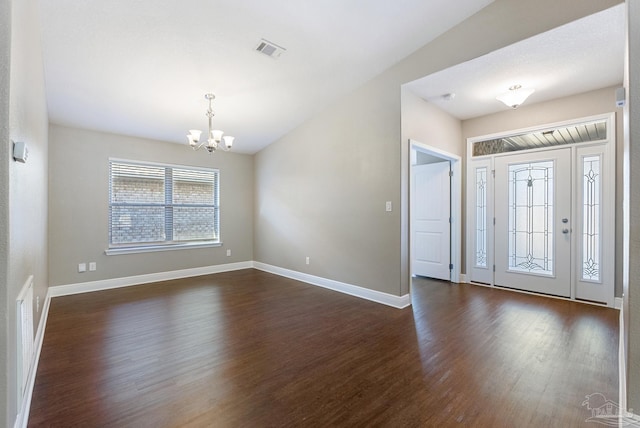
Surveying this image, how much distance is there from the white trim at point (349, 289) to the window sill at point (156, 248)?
1260 millimetres

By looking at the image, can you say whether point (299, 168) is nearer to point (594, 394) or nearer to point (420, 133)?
point (420, 133)

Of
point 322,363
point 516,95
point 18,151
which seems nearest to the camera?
point 18,151

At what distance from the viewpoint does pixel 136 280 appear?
16.2ft

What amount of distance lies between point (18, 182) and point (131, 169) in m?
3.79

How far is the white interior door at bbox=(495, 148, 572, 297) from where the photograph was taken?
404 centimetres

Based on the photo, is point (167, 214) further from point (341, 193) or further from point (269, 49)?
point (269, 49)

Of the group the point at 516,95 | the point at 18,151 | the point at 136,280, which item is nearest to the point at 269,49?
the point at 18,151

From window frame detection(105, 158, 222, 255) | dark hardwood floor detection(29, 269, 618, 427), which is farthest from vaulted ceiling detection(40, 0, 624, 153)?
dark hardwood floor detection(29, 269, 618, 427)

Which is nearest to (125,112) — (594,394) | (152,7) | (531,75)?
(152,7)

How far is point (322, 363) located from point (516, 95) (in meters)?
3.76

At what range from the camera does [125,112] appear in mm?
4164

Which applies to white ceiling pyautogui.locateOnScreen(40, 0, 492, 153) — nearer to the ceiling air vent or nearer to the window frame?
the ceiling air vent

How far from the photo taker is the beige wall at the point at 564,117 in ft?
11.8

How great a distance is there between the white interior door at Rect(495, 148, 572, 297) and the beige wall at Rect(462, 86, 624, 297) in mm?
455
